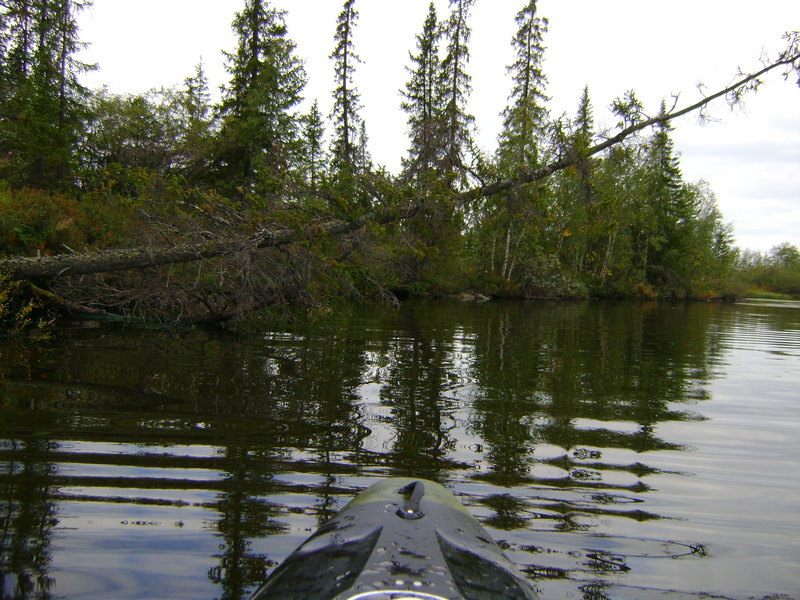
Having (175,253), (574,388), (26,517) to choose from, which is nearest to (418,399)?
(574,388)

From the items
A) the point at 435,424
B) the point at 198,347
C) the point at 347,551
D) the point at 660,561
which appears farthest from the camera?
the point at 198,347

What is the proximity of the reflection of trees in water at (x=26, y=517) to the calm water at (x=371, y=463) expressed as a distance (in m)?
0.01

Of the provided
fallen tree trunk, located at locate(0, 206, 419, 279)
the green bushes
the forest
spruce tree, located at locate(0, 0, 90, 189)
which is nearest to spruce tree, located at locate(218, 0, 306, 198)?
the forest

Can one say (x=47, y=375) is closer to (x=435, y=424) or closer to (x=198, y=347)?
(x=198, y=347)

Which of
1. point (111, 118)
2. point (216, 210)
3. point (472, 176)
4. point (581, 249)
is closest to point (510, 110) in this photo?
point (581, 249)

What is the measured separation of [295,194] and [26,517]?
27.2 ft

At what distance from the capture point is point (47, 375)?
293 inches

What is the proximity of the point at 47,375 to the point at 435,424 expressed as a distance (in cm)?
513

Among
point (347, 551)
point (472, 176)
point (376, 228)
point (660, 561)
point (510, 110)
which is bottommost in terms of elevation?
point (660, 561)

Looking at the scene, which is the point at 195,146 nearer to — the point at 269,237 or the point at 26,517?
the point at 269,237

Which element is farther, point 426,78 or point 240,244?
point 426,78

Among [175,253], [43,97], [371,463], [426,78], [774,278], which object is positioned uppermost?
[426,78]

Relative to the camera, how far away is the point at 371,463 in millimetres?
4684

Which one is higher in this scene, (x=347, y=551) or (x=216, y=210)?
(x=216, y=210)
